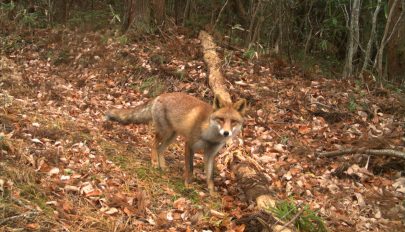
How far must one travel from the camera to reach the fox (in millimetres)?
6781

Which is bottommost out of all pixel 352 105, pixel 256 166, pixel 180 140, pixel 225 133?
pixel 180 140

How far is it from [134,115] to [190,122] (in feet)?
4.19

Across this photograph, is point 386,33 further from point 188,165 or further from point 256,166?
point 188,165

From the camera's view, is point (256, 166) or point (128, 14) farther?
point (128, 14)

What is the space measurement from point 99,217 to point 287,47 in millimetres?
9973

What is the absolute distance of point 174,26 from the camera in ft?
45.0

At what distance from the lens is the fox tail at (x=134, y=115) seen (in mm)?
7883

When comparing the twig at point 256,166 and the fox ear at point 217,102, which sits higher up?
the fox ear at point 217,102

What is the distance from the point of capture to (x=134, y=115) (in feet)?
26.1

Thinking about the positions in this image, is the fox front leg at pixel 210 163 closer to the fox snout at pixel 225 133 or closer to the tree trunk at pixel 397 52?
the fox snout at pixel 225 133

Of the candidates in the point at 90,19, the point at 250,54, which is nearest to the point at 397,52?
the point at 250,54

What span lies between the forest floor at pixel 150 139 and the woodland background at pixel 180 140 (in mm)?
33

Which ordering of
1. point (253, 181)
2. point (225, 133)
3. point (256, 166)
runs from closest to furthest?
1. point (225, 133)
2. point (253, 181)
3. point (256, 166)

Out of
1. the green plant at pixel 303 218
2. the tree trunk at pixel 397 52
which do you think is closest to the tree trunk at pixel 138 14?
the tree trunk at pixel 397 52
